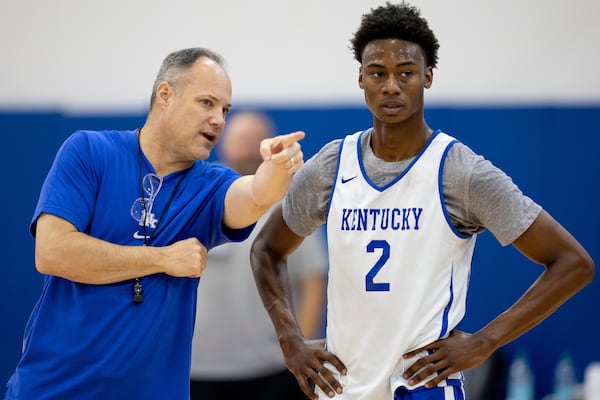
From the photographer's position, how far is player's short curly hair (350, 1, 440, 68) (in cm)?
293

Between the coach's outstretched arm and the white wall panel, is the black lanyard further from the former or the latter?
the white wall panel

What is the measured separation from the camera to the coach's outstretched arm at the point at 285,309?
9.82ft

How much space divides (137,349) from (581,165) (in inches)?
164

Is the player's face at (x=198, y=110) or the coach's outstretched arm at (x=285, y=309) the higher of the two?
the player's face at (x=198, y=110)

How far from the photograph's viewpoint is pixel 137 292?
3.04 meters

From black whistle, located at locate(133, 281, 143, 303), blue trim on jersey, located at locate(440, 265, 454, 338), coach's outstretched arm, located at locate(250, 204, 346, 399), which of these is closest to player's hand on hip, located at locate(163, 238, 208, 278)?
black whistle, located at locate(133, 281, 143, 303)

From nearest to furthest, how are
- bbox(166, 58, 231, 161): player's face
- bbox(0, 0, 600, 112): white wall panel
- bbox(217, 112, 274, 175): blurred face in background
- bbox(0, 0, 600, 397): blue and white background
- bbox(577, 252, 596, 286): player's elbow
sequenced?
bbox(577, 252, 596, 286): player's elbow → bbox(166, 58, 231, 161): player's face → bbox(217, 112, 274, 175): blurred face in background → bbox(0, 0, 600, 397): blue and white background → bbox(0, 0, 600, 112): white wall panel

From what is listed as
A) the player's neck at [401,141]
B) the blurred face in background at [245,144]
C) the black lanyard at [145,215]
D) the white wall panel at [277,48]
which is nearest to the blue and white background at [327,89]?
the white wall panel at [277,48]

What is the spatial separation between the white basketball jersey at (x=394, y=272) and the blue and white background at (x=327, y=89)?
3.31m

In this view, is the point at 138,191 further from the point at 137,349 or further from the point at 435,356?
the point at 435,356

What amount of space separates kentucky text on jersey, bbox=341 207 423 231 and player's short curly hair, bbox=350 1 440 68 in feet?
1.82

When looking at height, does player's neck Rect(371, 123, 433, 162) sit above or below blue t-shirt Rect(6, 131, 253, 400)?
above

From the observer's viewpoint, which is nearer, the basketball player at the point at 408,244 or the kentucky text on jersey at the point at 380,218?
the basketball player at the point at 408,244

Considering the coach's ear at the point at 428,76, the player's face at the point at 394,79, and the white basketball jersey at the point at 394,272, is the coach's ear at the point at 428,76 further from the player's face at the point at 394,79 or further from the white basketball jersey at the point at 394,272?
the white basketball jersey at the point at 394,272
